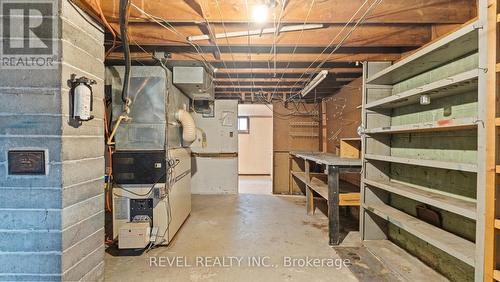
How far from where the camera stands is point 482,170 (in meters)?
1.24

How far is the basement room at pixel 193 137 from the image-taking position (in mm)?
1408

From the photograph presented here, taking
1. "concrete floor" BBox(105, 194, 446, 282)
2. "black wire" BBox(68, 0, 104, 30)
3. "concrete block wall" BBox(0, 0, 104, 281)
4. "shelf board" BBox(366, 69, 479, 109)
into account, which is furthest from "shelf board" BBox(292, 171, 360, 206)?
"black wire" BBox(68, 0, 104, 30)

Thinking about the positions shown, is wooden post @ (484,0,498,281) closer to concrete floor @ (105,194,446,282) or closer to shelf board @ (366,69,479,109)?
shelf board @ (366,69,479,109)

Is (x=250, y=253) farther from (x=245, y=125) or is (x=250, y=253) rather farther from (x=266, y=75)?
(x=245, y=125)

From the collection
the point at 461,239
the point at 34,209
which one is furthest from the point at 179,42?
the point at 461,239

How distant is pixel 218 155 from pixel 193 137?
84.3 inches

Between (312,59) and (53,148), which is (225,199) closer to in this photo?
(312,59)

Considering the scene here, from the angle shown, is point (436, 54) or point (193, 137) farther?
point (193, 137)

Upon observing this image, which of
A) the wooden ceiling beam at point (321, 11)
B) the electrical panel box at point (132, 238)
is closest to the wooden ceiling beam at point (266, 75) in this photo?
the wooden ceiling beam at point (321, 11)

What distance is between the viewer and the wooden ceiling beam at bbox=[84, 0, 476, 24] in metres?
1.82

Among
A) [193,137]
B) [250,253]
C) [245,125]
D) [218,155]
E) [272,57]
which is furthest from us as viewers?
[245,125]

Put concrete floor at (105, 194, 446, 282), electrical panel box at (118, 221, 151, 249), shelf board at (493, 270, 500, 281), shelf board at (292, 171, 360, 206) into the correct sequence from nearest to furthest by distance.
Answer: shelf board at (493, 270, 500, 281), concrete floor at (105, 194, 446, 282), electrical panel box at (118, 221, 151, 249), shelf board at (292, 171, 360, 206)

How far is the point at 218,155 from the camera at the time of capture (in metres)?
5.19

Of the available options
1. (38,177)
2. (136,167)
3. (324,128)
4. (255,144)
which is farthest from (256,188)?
(38,177)
